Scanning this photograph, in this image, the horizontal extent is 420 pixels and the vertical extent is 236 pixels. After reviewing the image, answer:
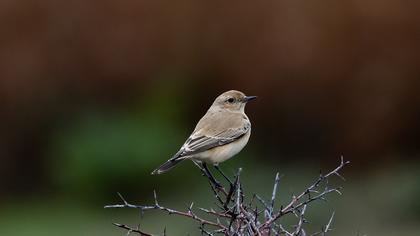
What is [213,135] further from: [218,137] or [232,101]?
[232,101]

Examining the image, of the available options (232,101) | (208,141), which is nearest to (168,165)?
(208,141)

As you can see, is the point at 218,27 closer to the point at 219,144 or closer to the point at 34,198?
the point at 34,198

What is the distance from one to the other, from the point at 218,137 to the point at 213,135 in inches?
1.5

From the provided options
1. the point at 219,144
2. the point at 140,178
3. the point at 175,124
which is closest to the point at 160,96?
the point at 175,124

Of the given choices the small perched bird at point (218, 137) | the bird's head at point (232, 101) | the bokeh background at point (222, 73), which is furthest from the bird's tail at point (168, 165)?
the bokeh background at point (222, 73)

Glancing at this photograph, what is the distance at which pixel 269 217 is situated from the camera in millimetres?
4285

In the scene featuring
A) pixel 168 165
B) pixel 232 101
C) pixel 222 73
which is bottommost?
pixel 222 73

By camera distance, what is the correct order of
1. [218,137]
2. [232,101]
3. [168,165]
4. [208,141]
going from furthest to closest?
[232,101]
[218,137]
[208,141]
[168,165]

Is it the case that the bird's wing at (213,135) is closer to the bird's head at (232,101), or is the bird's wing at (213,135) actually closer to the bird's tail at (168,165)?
the bird's tail at (168,165)

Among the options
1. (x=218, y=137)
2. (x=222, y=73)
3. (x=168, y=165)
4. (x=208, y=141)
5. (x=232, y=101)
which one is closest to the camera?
(x=168, y=165)

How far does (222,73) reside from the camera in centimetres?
1465

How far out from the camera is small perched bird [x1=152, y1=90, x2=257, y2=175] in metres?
6.77

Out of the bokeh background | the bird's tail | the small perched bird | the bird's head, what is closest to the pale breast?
the small perched bird

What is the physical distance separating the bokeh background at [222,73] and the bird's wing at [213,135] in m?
6.74
